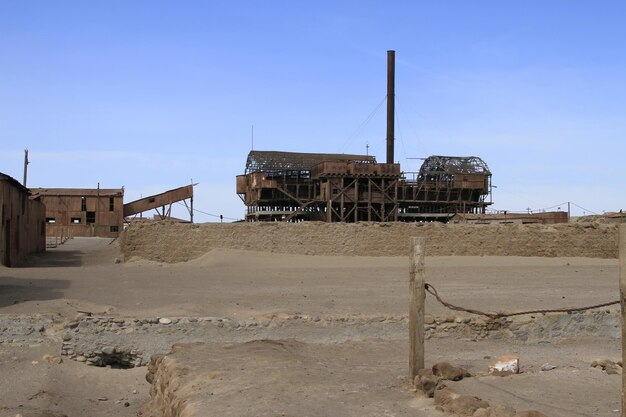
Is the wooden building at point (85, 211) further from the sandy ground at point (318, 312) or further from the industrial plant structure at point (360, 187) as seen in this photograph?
the sandy ground at point (318, 312)

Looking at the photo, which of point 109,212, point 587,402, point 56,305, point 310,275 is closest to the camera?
point 587,402

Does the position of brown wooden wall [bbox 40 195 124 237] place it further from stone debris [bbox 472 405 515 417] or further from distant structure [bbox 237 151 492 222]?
stone debris [bbox 472 405 515 417]

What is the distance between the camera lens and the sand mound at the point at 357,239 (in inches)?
933

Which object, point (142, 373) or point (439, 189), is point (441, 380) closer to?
point (142, 373)

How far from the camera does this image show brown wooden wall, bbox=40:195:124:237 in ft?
169

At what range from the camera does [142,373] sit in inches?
491

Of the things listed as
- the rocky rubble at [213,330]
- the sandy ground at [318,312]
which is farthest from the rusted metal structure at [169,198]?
the rocky rubble at [213,330]

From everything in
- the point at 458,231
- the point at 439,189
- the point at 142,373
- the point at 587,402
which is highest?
the point at 439,189

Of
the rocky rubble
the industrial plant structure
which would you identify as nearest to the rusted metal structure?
the industrial plant structure

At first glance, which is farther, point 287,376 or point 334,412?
point 287,376

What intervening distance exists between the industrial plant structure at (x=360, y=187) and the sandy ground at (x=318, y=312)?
18.5 metres

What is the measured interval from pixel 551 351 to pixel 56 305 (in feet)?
33.8

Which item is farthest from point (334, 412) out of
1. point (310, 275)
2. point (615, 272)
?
point (615, 272)

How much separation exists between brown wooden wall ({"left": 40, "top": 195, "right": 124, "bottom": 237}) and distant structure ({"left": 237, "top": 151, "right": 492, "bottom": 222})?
10.9 meters
